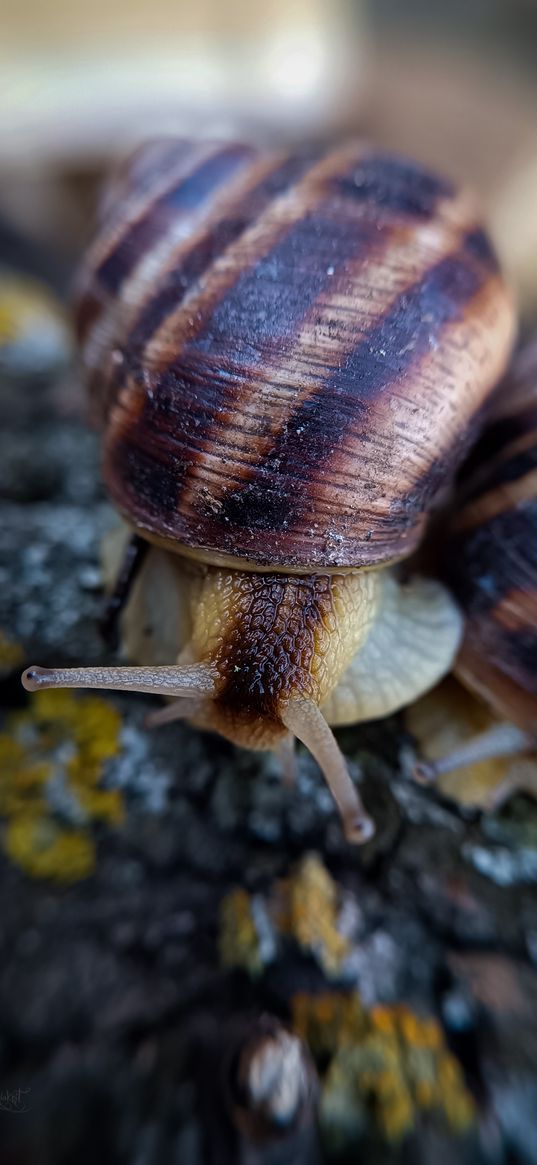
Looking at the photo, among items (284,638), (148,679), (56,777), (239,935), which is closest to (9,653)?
(56,777)

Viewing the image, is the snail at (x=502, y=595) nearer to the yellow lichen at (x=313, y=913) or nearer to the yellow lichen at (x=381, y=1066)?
the yellow lichen at (x=313, y=913)

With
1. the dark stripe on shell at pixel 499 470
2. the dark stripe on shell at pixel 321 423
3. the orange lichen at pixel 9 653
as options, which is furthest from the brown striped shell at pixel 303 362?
the orange lichen at pixel 9 653

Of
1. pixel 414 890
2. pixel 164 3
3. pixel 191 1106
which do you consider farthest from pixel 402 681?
pixel 164 3

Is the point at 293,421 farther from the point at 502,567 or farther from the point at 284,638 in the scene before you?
the point at 502,567

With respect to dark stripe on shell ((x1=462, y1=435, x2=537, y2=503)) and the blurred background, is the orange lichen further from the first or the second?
dark stripe on shell ((x1=462, y1=435, x2=537, y2=503))

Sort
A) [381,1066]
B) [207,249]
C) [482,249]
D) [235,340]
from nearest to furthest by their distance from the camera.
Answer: [381,1066], [235,340], [207,249], [482,249]

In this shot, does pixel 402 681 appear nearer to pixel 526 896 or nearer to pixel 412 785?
pixel 412 785

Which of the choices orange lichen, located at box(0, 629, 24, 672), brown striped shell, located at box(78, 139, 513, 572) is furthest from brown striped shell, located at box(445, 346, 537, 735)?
orange lichen, located at box(0, 629, 24, 672)
